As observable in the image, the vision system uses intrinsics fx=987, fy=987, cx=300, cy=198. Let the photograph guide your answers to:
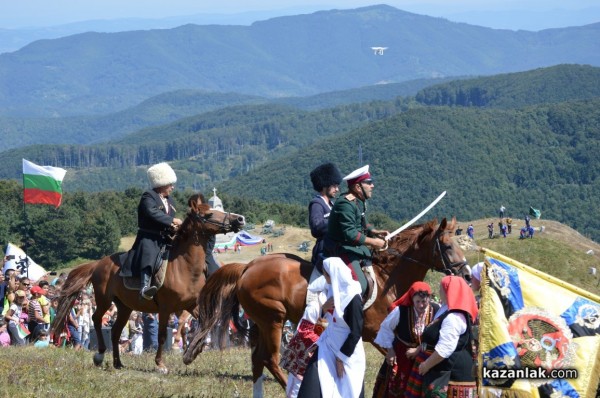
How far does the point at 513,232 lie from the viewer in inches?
2879

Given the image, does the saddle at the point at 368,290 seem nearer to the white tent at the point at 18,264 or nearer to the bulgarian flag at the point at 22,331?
the bulgarian flag at the point at 22,331

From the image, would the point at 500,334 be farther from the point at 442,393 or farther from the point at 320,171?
the point at 320,171

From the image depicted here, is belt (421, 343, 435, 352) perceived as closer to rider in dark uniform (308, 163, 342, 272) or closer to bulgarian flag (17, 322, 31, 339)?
rider in dark uniform (308, 163, 342, 272)

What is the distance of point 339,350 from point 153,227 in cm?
544

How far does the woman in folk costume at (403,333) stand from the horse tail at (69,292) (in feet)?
21.5

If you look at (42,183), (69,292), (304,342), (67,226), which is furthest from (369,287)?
(67,226)

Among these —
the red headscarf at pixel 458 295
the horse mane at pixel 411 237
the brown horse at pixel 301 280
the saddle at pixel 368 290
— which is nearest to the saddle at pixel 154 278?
the brown horse at pixel 301 280

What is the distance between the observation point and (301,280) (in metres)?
11.5

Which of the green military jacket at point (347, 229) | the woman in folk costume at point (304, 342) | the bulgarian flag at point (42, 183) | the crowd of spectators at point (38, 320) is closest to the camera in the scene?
the woman in folk costume at point (304, 342)

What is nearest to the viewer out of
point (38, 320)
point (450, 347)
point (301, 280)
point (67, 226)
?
point (450, 347)

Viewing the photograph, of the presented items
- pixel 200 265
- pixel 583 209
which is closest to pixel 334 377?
pixel 200 265

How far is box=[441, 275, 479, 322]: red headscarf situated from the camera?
27.7 feet

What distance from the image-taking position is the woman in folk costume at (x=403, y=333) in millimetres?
8992

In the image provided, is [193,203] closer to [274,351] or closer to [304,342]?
[274,351]
